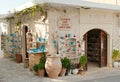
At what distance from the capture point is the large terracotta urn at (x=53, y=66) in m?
8.09

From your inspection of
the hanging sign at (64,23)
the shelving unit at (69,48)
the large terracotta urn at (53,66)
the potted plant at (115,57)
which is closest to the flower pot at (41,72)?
the large terracotta urn at (53,66)

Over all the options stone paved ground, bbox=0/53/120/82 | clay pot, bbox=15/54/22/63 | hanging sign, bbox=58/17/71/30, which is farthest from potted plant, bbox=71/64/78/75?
clay pot, bbox=15/54/22/63

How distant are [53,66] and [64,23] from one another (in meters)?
2.10

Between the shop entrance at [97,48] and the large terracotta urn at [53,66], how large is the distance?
321 cm

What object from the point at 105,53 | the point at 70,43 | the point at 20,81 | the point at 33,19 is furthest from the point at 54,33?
the point at 105,53

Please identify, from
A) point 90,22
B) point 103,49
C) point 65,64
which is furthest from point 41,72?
point 103,49

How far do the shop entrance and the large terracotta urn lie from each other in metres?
3.21

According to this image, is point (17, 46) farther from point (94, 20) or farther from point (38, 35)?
point (94, 20)

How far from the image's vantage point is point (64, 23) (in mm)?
9047

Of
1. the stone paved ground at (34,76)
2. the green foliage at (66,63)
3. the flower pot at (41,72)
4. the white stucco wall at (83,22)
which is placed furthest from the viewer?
the white stucco wall at (83,22)

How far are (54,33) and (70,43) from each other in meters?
0.93

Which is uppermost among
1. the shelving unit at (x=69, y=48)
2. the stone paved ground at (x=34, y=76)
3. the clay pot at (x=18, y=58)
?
the shelving unit at (x=69, y=48)

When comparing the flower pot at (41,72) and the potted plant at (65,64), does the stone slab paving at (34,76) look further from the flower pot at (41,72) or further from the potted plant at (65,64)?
the potted plant at (65,64)

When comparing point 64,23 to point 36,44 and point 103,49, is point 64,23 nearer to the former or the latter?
point 36,44
